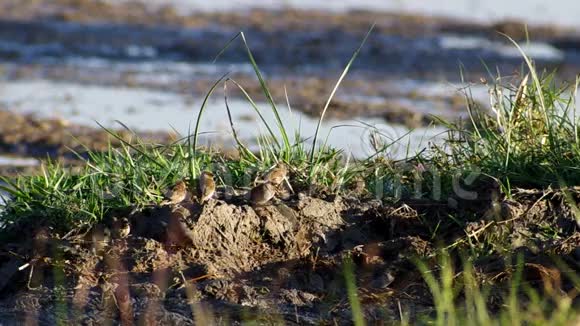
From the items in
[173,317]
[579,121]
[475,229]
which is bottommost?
[173,317]

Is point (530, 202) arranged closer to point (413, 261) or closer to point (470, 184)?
point (470, 184)

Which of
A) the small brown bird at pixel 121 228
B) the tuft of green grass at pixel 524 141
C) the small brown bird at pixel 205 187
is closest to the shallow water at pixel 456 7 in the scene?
the tuft of green grass at pixel 524 141

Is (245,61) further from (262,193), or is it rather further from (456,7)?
(262,193)

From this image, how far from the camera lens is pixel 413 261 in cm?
515

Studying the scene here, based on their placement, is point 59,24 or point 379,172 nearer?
point 379,172

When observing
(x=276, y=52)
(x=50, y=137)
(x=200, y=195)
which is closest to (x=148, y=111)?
(x=50, y=137)

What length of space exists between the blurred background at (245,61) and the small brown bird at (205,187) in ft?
11.0

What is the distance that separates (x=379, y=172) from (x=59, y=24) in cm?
1145

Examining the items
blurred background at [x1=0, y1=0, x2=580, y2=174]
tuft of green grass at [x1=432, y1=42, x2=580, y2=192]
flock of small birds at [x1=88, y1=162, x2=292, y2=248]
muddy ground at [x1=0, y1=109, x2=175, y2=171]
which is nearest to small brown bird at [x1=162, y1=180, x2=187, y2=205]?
flock of small birds at [x1=88, y1=162, x2=292, y2=248]

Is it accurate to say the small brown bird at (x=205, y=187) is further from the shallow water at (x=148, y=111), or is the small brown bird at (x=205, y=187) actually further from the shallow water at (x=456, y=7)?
the shallow water at (x=456, y=7)

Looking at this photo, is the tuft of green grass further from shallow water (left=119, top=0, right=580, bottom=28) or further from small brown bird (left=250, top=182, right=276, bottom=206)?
shallow water (left=119, top=0, right=580, bottom=28)

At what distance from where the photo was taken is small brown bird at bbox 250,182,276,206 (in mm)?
5254

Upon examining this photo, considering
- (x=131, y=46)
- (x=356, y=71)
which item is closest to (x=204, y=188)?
A: (x=356, y=71)

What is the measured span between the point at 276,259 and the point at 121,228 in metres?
0.71
